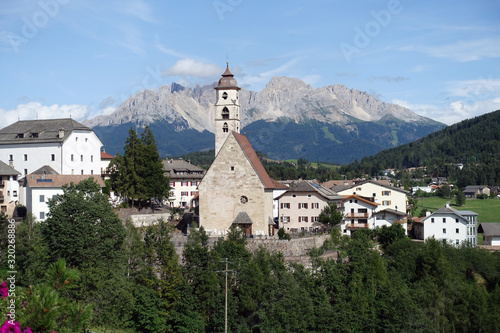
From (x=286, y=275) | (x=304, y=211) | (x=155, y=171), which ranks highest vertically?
(x=155, y=171)

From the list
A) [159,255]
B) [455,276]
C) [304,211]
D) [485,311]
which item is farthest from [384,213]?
[159,255]

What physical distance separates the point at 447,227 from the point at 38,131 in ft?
183

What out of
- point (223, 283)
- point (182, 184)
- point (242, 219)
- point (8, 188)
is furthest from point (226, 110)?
point (182, 184)

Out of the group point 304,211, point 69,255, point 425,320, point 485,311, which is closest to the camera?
point 69,255

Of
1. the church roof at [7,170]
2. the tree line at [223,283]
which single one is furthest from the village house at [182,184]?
the tree line at [223,283]

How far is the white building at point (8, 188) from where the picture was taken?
195 feet

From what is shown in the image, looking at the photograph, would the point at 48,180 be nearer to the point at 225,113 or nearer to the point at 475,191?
the point at 225,113

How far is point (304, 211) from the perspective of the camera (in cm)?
7119

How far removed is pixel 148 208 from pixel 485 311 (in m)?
39.3

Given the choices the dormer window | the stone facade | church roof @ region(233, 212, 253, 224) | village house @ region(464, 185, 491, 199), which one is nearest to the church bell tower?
the dormer window

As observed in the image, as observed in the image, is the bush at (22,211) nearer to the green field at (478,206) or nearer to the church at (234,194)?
the church at (234,194)

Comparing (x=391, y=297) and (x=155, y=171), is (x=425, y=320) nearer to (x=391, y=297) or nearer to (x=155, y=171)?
(x=391, y=297)

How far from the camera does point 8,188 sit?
202 feet

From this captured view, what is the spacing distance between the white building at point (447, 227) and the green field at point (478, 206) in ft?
106
